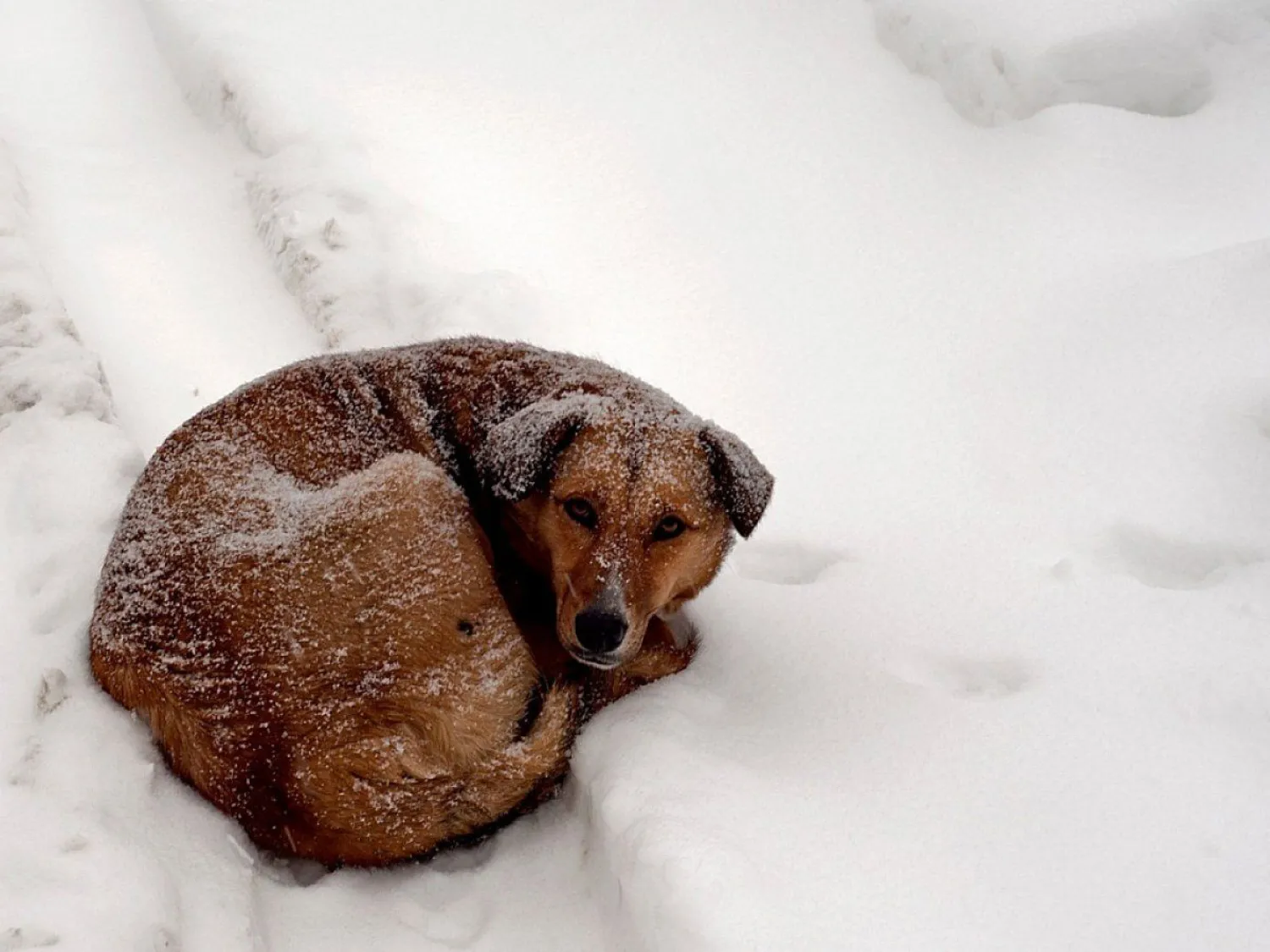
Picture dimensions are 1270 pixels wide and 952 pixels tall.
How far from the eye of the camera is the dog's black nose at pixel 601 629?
2.58 meters

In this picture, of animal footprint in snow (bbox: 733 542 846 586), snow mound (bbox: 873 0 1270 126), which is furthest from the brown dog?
snow mound (bbox: 873 0 1270 126)

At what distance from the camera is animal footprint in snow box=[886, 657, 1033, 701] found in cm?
274

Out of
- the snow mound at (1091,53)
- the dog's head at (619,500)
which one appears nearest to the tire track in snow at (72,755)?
the dog's head at (619,500)

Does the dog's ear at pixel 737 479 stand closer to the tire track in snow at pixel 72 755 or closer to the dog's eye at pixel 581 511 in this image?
the dog's eye at pixel 581 511

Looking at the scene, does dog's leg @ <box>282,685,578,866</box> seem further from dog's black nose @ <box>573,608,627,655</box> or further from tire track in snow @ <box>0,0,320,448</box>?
tire track in snow @ <box>0,0,320,448</box>

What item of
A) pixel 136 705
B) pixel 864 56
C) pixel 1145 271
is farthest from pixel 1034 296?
pixel 136 705

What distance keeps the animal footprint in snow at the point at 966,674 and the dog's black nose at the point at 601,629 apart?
81cm

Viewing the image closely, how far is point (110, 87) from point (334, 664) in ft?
19.0

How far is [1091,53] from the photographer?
5441mm

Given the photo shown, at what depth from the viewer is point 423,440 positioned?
10.5ft

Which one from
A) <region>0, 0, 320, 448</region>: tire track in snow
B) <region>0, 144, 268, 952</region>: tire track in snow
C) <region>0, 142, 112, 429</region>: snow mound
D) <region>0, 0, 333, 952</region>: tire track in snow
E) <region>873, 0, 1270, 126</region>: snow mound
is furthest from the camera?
<region>873, 0, 1270, 126</region>: snow mound

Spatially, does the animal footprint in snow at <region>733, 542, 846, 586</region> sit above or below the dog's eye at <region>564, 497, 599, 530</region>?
below

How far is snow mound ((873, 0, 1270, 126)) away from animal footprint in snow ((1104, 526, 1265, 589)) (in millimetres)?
3228

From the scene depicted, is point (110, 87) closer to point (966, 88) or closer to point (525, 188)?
point (525, 188)
